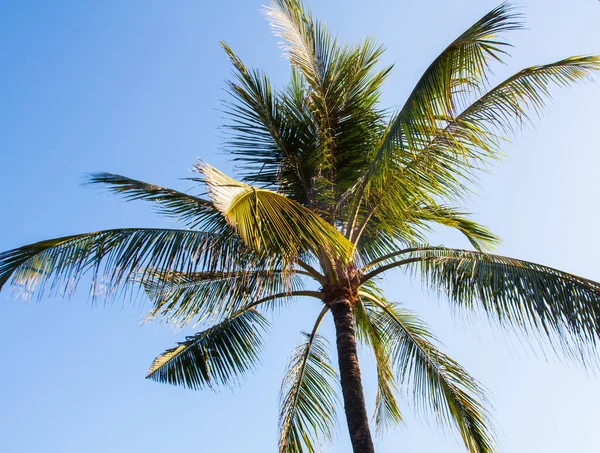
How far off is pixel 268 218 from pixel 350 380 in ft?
6.50

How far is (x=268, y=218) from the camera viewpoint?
5699mm

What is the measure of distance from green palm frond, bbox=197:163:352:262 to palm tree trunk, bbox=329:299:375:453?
82cm

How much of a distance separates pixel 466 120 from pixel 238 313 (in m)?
3.72

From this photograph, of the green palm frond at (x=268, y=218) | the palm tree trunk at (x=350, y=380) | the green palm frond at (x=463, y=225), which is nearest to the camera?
the green palm frond at (x=268, y=218)

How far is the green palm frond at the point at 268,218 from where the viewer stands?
5043mm

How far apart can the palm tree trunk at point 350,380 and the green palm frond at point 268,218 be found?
0.82 metres

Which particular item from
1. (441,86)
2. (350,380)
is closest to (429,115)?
(441,86)

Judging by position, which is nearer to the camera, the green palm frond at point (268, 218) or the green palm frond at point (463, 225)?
the green palm frond at point (268, 218)

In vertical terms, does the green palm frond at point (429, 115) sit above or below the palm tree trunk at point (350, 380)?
above

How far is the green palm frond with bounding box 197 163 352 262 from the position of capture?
199 inches

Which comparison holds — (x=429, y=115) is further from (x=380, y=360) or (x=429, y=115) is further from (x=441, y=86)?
(x=380, y=360)

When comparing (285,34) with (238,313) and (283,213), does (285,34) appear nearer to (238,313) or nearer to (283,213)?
(283,213)

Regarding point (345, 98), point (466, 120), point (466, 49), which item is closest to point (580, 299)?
point (466, 120)

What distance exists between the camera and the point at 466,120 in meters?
6.40
